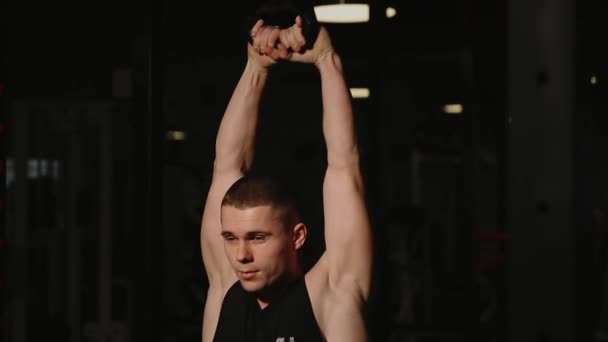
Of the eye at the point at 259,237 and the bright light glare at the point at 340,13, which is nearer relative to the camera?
the eye at the point at 259,237

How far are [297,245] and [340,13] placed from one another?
794mm

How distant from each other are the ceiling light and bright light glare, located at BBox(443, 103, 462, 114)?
409cm

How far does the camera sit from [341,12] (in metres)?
2.01

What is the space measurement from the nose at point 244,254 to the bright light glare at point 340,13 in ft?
2.37

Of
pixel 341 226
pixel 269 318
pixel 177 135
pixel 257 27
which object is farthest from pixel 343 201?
pixel 177 135

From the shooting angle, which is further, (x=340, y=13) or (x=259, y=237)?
(x=340, y=13)

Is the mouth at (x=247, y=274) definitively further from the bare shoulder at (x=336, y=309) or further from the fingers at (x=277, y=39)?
the fingers at (x=277, y=39)

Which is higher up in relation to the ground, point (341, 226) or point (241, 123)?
point (241, 123)

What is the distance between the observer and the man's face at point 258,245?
57.2 inches

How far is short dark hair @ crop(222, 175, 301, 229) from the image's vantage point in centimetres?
146

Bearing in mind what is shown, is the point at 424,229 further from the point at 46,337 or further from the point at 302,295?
the point at 302,295

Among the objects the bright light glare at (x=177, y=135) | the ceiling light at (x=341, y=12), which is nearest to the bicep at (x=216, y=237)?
the ceiling light at (x=341, y=12)

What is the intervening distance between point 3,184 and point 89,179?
0.79 meters

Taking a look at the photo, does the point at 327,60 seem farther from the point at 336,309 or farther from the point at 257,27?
the point at 336,309
